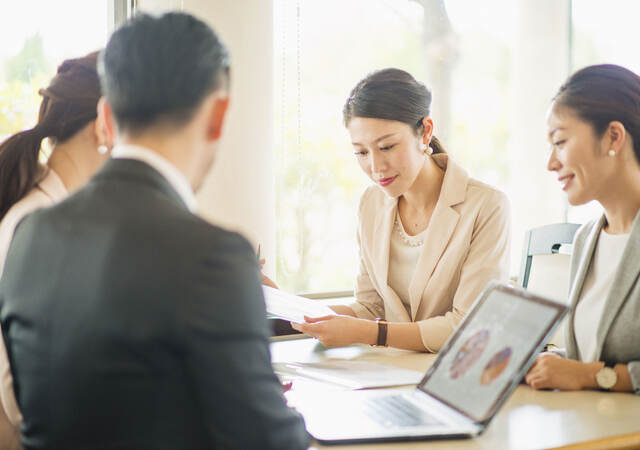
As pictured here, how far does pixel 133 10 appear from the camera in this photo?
2.56 metres

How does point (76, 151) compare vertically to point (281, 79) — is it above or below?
below

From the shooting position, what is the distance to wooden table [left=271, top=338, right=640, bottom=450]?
1.12 m

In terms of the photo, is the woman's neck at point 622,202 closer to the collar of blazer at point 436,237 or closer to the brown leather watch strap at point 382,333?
the collar of blazer at point 436,237

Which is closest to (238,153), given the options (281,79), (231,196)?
(231,196)

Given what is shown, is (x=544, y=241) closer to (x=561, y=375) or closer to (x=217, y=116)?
(x=561, y=375)

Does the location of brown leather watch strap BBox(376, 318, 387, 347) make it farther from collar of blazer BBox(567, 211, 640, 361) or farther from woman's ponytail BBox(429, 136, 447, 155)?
woman's ponytail BBox(429, 136, 447, 155)

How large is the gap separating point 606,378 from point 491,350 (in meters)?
0.40

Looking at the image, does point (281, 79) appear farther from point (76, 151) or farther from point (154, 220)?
point (154, 220)

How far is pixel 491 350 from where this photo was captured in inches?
47.2

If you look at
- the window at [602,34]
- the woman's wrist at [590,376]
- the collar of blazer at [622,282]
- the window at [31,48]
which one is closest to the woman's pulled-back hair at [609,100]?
the collar of blazer at [622,282]

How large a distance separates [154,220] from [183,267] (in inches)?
2.9

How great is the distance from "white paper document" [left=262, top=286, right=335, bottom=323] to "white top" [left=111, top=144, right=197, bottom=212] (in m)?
0.81

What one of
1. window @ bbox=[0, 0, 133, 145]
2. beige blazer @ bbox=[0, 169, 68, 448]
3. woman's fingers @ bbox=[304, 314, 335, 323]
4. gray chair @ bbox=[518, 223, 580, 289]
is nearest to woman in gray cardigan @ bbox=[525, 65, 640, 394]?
woman's fingers @ bbox=[304, 314, 335, 323]

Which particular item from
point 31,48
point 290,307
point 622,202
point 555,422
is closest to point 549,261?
point 622,202
